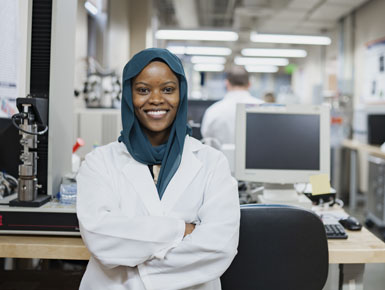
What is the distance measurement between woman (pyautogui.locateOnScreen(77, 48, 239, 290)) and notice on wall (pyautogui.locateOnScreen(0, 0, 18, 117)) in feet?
4.54

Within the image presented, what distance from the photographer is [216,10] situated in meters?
8.62

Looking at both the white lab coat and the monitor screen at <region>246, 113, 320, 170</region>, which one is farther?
the monitor screen at <region>246, 113, 320, 170</region>

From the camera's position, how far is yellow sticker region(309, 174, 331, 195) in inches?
70.9

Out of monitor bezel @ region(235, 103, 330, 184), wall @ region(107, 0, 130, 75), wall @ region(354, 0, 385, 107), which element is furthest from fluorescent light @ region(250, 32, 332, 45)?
monitor bezel @ region(235, 103, 330, 184)

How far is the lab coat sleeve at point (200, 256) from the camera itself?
115cm

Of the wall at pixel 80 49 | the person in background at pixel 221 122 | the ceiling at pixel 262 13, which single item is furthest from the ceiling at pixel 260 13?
the person in background at pixel 221 122

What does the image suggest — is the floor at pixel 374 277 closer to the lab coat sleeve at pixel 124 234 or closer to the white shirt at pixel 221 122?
the white shirt at pixel 221 122

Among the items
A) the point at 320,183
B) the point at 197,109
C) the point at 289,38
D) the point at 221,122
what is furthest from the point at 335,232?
the point at 289,38

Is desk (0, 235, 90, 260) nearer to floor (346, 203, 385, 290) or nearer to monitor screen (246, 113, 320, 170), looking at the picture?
monitor screen (246, 113, 320, 170)

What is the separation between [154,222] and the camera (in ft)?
3.80

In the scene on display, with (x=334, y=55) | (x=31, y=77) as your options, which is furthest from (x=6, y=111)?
(x=334, y=55)

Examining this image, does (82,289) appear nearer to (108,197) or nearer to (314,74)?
(108,197)

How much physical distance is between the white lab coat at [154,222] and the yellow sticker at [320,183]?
68cm

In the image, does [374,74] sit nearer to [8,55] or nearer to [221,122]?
[221,122]
